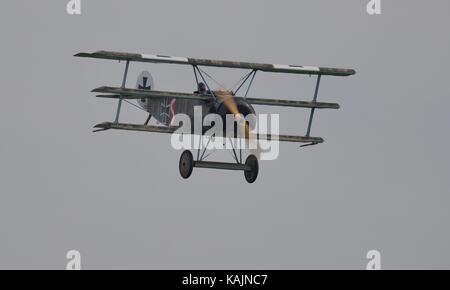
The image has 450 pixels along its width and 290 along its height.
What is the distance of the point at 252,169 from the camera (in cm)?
6234

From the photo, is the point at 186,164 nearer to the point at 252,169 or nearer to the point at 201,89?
the point at 252,169

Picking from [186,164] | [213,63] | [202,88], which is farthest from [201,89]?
[186,164]

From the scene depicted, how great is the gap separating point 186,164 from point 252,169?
2212mm

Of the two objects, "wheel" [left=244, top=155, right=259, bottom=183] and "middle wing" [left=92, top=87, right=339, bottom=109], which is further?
"wheel" [left=244, top=155, right=259, bottom=183]

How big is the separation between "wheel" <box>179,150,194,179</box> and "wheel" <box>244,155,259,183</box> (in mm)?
1976

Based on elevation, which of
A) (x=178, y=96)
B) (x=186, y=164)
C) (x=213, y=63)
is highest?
(x=213, y=63)

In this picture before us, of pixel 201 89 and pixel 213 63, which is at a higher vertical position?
pixel 213 63

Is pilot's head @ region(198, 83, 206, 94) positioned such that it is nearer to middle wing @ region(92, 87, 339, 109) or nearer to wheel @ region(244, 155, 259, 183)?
middle wing @ region(92, 87, 339, 109)

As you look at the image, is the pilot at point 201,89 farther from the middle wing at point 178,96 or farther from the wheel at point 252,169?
the wheel at point 252,169

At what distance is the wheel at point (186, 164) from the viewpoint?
61625 mm

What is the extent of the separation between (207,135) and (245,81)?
2.60 meters

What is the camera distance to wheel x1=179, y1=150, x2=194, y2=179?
6162cm

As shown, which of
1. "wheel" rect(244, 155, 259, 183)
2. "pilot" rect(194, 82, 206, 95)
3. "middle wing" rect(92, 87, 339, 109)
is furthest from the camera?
"pilot" rect(194, 82, 206, 95)
